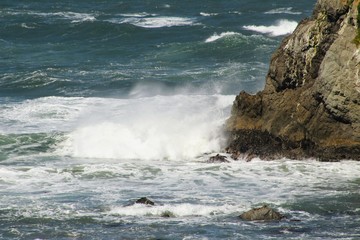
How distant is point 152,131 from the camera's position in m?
39.0

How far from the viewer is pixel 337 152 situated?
32.1 metres

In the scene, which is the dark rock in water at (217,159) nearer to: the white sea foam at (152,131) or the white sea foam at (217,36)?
the white sea foam at (152,131)

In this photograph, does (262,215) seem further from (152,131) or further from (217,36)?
(217,36)

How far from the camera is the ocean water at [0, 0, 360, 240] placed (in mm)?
26203

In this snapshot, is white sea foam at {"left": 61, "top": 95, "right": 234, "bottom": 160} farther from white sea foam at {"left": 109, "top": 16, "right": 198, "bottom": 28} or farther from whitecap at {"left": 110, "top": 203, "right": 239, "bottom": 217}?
white sea foam at {"left": 109, "top": 16, "right": 198, "bottom": 28}

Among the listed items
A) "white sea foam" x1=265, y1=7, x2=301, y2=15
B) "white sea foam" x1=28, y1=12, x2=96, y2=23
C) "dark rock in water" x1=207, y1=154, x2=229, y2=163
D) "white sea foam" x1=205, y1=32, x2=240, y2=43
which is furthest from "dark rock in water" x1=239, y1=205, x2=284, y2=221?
"white sea foam" x1=265, y1=7, x2=301, y2=15

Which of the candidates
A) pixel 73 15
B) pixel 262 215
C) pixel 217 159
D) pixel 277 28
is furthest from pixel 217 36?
pixel 262 215

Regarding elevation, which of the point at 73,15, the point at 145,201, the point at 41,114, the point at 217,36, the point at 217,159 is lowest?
the point at 217,159

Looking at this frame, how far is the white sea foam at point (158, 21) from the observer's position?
7244 cm

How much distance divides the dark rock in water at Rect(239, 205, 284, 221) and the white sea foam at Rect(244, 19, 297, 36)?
42.7 m

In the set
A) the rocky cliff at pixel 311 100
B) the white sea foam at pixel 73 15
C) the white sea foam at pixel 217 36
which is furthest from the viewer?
the white sea foam at pixel 73 15

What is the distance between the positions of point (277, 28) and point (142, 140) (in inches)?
1344

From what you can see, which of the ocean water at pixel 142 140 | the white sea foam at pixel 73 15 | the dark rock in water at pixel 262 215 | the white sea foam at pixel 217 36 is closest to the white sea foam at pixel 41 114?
the ocean water at pixel 142 140

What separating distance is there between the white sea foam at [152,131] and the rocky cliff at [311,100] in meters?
1.90
